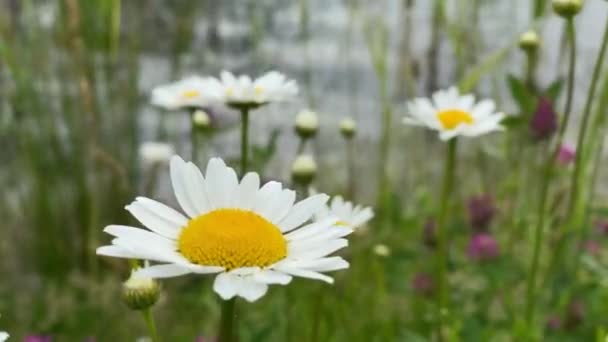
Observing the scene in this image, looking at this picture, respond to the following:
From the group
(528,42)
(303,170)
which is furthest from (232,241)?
(528,42)

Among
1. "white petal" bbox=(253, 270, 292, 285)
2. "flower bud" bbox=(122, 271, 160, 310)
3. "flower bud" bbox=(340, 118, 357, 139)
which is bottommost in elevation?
"flower bud" bbox=(122, 271, 160, 310)

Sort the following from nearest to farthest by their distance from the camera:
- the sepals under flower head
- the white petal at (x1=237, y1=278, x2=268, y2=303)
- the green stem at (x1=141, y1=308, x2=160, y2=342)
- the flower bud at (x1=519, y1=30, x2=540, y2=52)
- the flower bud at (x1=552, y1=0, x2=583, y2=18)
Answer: the white petal at (x1=237, y1=278, x2=268, y2=303)
the green stem at (x1=141, y1=308, x2=160, y2=342)
the flower bud at (x1=552, y1=0, x2=583, y2=18)
the flower bud at (x1=519, y1=30, x2=540, y2=52)
the sepals under flower head

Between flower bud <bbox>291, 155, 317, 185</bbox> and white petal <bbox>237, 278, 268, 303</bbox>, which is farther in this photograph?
flower bud <bbox>291, 155, 317, 185</bbox>

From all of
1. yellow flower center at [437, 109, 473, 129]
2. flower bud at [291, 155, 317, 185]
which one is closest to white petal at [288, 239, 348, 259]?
flower bud at [291, 155, 317, 185]

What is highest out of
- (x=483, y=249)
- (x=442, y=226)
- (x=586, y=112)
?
(x=586, y=112)

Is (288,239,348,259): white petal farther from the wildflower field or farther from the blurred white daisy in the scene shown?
the blurred white daisy

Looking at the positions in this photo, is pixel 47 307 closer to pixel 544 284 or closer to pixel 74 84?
pixel 74 84

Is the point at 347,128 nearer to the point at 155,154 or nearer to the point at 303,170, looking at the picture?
the point at 303,170
